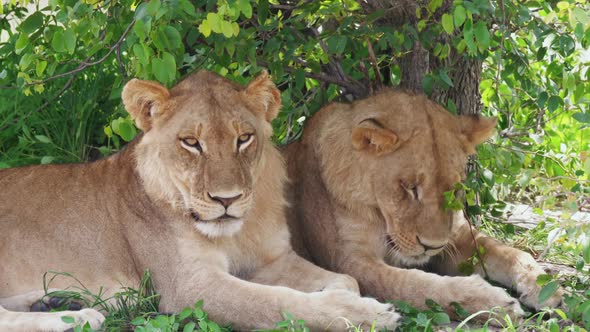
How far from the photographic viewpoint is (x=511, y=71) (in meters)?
4.64

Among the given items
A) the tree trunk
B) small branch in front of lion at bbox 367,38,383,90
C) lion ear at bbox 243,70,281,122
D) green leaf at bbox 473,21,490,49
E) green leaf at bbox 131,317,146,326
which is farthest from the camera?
the tree trunk

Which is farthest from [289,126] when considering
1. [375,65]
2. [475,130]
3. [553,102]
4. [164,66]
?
[164,66]

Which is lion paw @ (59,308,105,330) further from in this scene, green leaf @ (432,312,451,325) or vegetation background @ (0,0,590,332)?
green leaf @ (432,312,451,325)

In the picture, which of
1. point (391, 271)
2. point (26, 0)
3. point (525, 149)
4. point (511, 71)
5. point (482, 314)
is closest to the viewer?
point (482, 314)

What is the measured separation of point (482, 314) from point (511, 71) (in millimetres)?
1445

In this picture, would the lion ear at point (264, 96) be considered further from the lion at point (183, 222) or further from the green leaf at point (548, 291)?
the green leaf at point (548, 291)

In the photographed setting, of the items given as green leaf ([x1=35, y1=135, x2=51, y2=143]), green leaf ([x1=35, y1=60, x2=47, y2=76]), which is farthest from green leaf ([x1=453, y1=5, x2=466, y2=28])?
green leaf ([x1=35, y1=135, x2=51, y2=143])

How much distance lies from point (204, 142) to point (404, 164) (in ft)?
2.88

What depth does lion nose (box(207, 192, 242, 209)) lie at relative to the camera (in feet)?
11.8

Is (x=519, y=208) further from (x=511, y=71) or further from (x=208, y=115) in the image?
(x=208, y=115)

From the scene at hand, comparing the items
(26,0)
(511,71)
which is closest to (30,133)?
(26,0)

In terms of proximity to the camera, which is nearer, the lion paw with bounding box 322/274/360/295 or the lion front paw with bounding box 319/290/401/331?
the lion front paw with bounding box 319/290/401/331

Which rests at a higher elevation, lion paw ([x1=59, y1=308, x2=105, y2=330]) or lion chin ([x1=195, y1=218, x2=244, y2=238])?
lion chin ([x1=195, y1=218, x2=244, y2=238])

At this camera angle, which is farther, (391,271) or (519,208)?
(519,208)
